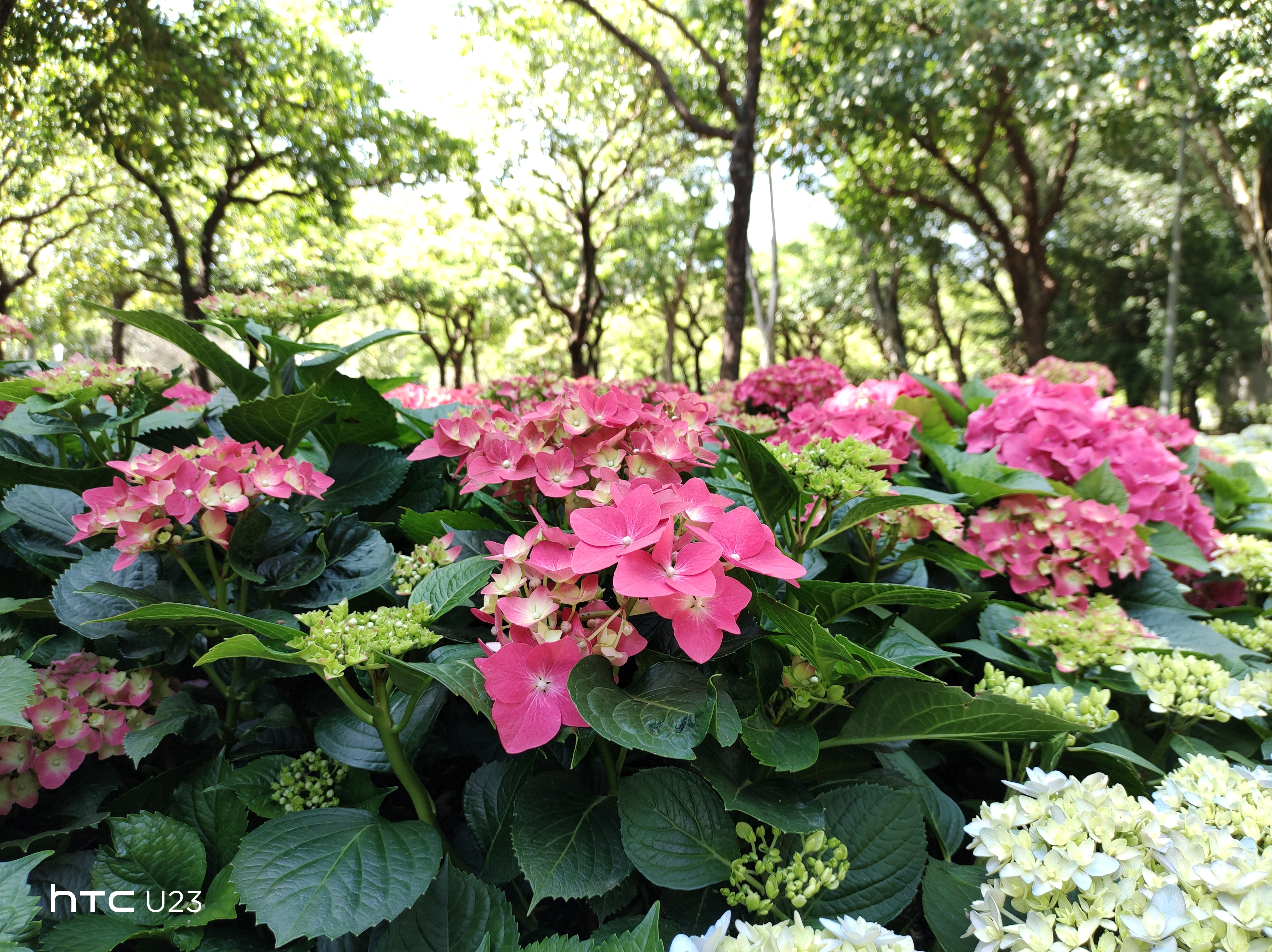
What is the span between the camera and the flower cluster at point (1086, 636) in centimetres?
136

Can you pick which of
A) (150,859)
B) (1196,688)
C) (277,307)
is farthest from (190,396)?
(1196,688)

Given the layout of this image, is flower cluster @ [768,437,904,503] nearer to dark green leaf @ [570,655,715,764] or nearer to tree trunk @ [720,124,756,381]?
dark green leaf @ [570,655,715,764]

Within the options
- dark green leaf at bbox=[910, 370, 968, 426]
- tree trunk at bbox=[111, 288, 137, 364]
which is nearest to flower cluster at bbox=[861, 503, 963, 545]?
dark green leaf at bbox=[910, 370, 968, 426]

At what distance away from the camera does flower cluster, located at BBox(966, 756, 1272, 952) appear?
Answer: 0.75 metres

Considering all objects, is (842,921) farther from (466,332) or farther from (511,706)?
(466,332)

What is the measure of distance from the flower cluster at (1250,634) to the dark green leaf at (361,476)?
2.01 meters

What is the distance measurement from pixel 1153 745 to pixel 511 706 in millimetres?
1440

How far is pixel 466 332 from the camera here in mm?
22312

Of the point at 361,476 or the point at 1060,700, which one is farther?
the point at 361,476

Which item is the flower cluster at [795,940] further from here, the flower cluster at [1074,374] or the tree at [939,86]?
the tree at [939,86]

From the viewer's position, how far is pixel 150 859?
104cm

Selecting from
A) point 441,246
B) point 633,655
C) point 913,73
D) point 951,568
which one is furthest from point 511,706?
point 441,246

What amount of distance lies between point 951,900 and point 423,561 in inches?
39.0

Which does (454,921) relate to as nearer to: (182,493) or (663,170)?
(182,493)
